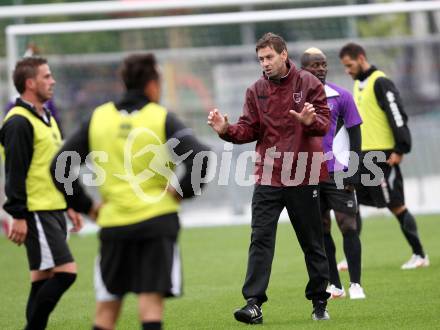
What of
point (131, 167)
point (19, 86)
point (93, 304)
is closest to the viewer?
point (131, 167)

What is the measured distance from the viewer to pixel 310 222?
8016mm

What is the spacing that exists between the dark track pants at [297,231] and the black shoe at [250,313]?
0.06m

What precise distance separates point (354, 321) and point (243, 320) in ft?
2.81

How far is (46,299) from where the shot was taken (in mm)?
6961

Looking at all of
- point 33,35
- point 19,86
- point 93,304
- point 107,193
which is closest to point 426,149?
point 33,35

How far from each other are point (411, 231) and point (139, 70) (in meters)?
6.42

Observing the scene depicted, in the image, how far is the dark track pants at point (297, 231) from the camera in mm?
8016

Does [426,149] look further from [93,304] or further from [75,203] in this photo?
[75,203]

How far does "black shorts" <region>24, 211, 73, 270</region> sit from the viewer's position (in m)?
7.10

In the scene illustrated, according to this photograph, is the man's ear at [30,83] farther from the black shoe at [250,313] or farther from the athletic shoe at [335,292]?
the athletic shoe at [335,292]

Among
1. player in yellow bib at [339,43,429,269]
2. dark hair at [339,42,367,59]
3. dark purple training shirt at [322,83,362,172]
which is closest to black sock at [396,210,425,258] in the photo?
player in yellow bib at [339,43,429,269]

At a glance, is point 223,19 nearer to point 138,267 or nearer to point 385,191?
point 385,191

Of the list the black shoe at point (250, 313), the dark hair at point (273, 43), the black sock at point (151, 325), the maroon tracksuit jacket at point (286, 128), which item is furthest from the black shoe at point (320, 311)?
the black sock at point (151, 325)

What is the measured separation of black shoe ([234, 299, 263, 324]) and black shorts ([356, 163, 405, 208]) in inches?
134
